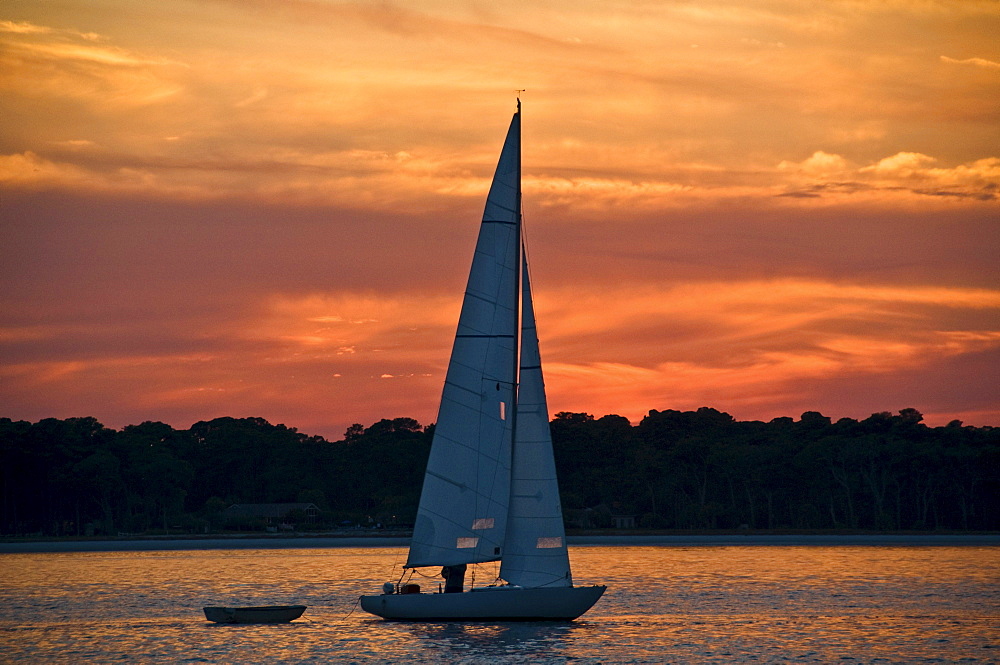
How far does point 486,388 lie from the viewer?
48.5 m

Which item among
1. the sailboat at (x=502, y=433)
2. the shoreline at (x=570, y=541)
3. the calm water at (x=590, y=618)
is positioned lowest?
the calm water at (x=590, y=618)

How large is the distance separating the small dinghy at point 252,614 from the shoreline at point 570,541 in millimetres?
102155

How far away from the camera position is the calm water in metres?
47.6

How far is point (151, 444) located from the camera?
19588 cm

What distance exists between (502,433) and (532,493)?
2613 mm

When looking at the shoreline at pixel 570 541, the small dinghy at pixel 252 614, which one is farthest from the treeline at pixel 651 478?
the small dinghy at pixel 252 614

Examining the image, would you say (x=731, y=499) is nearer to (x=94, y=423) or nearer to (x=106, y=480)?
(x=106, y=480)

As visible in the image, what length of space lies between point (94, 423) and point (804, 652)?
16914 centimetres

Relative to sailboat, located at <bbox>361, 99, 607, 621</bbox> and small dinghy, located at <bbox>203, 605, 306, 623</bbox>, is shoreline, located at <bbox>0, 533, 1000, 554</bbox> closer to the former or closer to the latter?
small dinghy, located at <bbox>203, 605, 306, 623</bbox>

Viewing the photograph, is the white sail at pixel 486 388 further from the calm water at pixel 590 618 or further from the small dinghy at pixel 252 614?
Answer: the small dinghy at pixel 252 614

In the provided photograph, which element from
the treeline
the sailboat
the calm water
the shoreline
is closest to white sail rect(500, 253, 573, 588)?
the sailboat

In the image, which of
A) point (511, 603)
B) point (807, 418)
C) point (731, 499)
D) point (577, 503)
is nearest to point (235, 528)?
point (577, 503)

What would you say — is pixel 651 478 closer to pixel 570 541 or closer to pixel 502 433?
pixel 570 541

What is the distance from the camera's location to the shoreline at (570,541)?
150 metres
